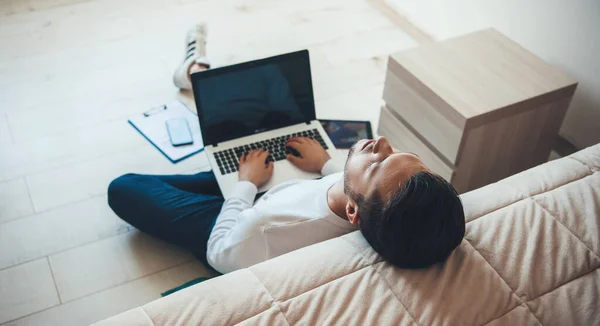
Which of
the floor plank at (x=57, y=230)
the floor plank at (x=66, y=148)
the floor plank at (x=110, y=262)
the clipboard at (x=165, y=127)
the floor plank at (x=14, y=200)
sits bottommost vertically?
the floor plank at (x=110, y=262)

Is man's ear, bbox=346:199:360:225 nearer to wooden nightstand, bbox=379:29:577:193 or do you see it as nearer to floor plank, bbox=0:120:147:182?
wooden nightstand, bbox=379:29:577:193

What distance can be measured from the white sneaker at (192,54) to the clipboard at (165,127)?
3.5 inches

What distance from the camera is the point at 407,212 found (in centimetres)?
97

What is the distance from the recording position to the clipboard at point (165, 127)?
6.64 ft

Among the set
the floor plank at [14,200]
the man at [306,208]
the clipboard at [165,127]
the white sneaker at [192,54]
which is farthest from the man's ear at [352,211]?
the white sneaker at [192,54]

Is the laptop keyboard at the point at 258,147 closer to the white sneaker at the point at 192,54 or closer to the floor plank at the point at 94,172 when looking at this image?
the floor plank at the point at 94,172

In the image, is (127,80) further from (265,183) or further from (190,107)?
(265,183)

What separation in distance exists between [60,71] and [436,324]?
76.5 inches

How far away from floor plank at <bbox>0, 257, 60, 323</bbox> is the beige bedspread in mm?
739

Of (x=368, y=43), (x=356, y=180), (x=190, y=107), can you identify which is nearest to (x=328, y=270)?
(x=356, y=180)

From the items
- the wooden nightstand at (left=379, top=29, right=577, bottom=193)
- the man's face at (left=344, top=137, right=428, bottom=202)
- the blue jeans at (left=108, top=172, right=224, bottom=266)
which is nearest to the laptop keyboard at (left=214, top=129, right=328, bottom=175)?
the blue jeans at (left=108, top=172, right=224, bottom=266)

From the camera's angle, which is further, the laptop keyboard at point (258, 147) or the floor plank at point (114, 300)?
the laptop keyboard at point (258, 147)

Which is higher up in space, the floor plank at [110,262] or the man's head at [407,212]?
the man's head at [407,212]

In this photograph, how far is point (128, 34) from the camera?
259 centimetres
